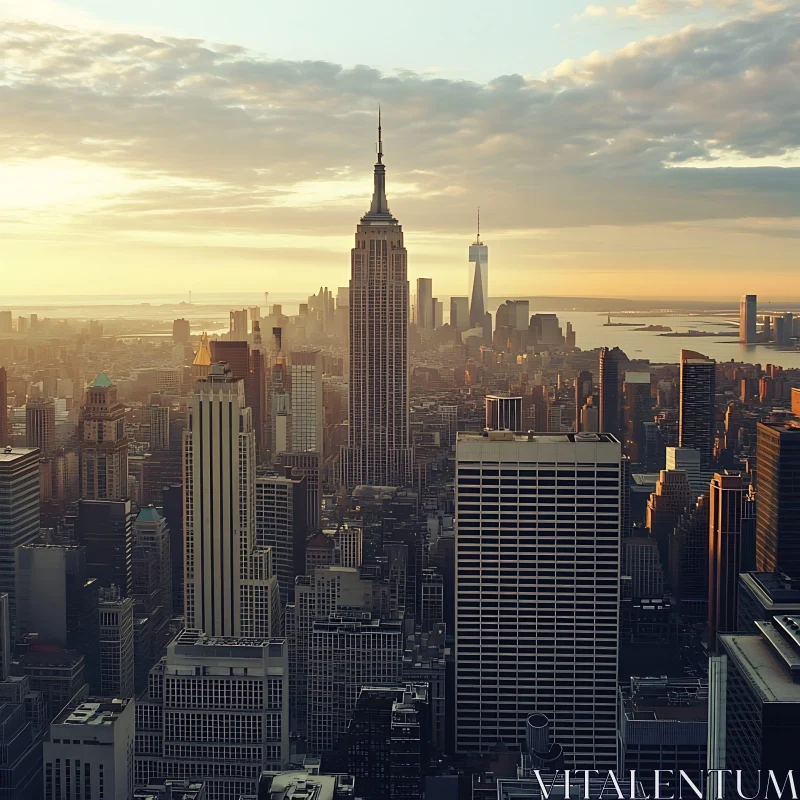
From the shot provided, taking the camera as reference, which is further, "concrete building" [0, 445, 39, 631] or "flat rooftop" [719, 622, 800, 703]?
"concrete building" [0, 445, 39, 631]

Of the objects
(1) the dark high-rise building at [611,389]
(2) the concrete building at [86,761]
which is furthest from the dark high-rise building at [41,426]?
(1) the dark high-rise building at [611,389]

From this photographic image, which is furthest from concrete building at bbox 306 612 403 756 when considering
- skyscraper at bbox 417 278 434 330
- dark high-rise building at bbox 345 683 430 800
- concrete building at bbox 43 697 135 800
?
skyscraper at bbox 417 278 434 330

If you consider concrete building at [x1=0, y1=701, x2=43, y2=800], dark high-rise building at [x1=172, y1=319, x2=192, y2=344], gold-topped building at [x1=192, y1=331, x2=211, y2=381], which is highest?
dark high-rise building at [x1=172, y1=319, x2=192, y2=344]

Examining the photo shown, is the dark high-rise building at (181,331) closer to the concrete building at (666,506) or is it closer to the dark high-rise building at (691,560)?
the concrete building at (666,506)

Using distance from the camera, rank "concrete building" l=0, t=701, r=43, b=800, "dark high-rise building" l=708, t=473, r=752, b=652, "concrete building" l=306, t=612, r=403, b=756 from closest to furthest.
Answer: "concrete building" l=0, t=701, r=43, b=800, "concrete building" l=306, t=612, r=403, b=756, "dark high-rise building" l=708, t=473, r=752, b=652

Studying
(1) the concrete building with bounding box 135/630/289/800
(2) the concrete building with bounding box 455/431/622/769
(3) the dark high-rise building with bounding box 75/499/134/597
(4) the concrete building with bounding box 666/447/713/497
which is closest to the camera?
(1) the concrete building with bounding box 135/630/289/800

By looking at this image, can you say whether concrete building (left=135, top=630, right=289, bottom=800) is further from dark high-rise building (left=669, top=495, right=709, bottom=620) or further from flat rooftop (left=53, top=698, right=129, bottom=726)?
dark high-rise building (left=669, top=495, right=709, bottom=620)
